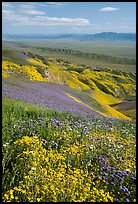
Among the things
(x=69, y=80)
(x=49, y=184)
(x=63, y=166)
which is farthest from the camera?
(x=69, y=80)

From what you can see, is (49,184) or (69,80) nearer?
(49,184)

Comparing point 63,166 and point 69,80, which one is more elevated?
point 69,80

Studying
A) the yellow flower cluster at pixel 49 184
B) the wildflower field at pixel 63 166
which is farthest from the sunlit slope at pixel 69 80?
the yellow flower cluster at pixel 49 184

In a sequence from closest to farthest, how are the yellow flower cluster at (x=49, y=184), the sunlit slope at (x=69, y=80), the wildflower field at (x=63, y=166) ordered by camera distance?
1. the yellow flower cluster at (x=49, y=184)
2. the wildflower field at (x=63, y=166)
3. the sunlit slope at (x=69, y=80)

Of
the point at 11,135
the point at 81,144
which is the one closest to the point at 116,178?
the point at 81,144

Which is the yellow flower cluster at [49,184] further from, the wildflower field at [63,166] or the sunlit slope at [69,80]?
the sunlit slope at [69,80]

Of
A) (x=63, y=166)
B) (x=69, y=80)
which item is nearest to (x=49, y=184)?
(x=63, y=166)

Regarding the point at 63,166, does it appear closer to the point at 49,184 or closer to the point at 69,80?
the point at 49,184

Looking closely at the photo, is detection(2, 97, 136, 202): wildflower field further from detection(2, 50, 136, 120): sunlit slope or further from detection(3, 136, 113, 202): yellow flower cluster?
detection(2, 50, 136, 120): sunlit slope
